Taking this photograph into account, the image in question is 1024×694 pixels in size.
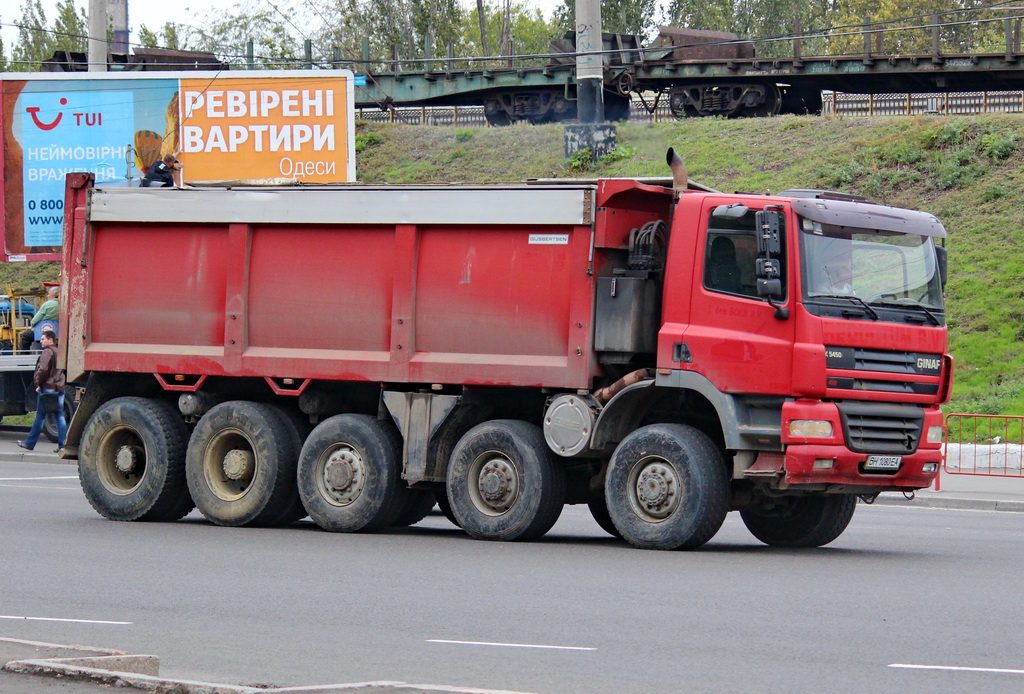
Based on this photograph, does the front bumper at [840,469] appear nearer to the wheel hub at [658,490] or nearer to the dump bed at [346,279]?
the wheel hub at [658,490]

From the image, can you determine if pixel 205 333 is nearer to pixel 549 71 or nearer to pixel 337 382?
pixel 337 382

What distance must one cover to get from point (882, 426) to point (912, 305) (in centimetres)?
99

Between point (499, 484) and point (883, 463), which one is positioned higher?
point (883, 463)

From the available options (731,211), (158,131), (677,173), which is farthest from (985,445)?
(158,131)

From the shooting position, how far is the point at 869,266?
11492 millimetres

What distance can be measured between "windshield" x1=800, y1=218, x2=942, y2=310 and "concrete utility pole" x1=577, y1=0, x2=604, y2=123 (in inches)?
685

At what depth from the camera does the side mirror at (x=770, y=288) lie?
1104 centimetres

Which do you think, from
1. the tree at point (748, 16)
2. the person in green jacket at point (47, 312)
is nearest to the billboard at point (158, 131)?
the person in green jacket at point (47, 312)

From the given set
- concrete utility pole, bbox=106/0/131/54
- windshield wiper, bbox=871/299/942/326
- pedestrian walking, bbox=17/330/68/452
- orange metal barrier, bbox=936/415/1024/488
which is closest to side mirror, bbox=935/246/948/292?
windshield wiper, bbox=871/299/942/326

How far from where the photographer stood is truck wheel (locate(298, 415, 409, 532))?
1276 cm

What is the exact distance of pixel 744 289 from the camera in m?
11.3

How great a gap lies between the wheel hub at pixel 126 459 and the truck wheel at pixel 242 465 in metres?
0.67

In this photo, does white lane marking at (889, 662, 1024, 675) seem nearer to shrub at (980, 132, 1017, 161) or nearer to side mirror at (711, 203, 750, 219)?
side mirror at (711, 203, 750, 219)

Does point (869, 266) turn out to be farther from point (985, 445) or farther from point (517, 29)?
point (517, 29)
